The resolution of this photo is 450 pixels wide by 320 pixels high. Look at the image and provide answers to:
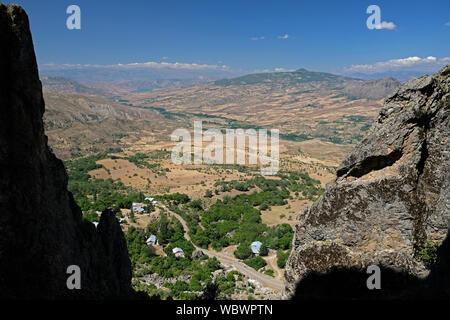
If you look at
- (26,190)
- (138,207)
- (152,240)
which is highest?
(26,190)

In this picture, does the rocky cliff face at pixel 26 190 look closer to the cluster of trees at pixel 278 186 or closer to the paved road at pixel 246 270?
the paved road at pixel 246 270

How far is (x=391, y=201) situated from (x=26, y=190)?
1357 centimetres

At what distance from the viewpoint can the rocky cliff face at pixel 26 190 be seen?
899cm

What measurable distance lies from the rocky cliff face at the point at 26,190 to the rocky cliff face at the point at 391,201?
33.5 feet

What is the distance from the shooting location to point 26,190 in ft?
32.3

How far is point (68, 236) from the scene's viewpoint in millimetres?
12680

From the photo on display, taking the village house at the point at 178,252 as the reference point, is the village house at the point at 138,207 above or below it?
above

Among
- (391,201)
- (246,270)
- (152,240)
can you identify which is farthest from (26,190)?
(152,240)

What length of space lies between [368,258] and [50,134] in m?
163

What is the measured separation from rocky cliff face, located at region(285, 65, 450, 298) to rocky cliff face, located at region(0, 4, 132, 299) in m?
10.2

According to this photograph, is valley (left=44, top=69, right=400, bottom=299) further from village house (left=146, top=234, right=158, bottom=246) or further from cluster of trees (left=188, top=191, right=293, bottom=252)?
village house (left=146, top=234, right=158, bottom=246)

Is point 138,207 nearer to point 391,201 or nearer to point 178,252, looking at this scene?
point 178,252

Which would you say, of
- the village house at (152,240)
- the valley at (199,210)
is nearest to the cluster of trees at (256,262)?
the valley at (199,210)

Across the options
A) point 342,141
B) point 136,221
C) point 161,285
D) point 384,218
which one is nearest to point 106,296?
point 384,218
